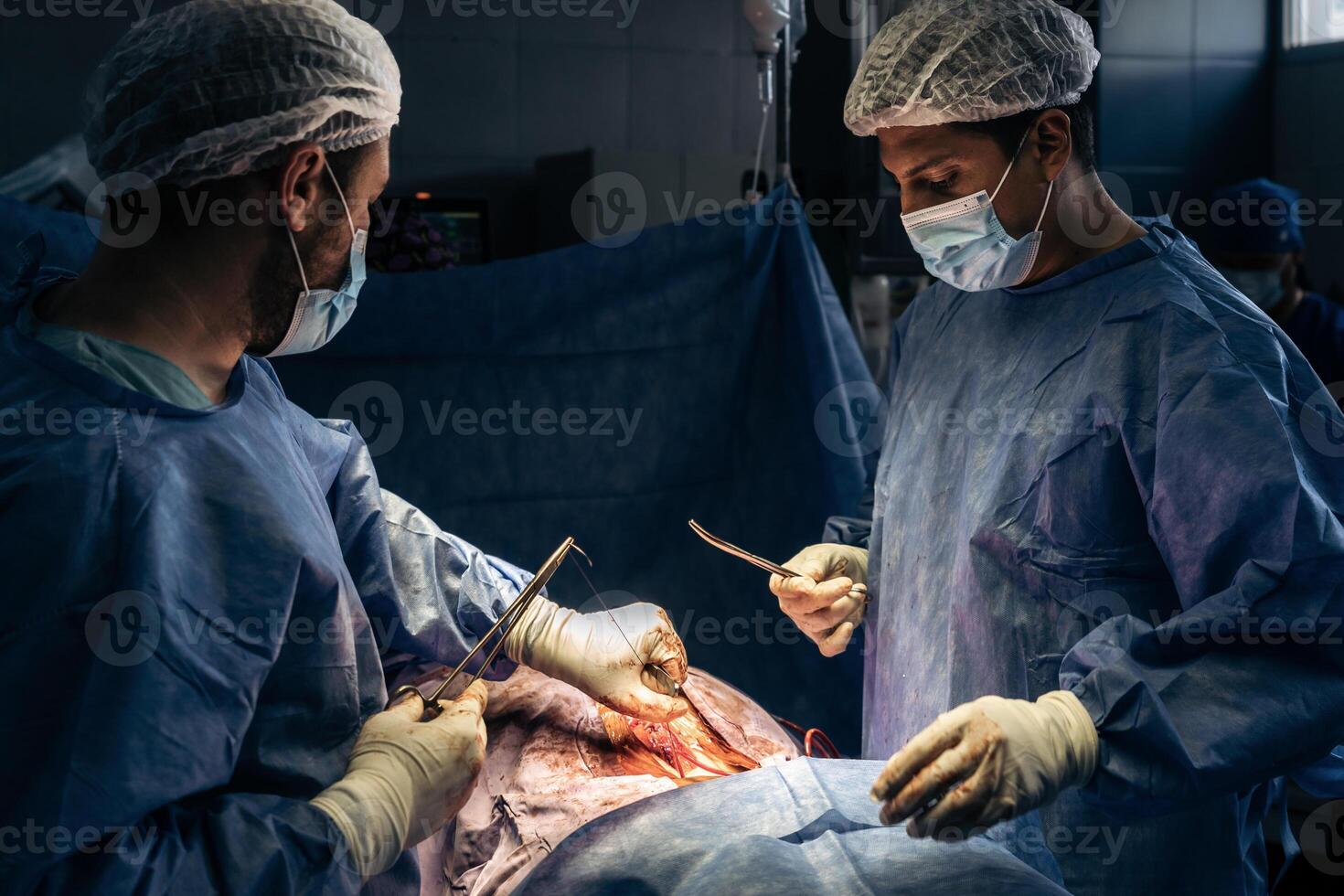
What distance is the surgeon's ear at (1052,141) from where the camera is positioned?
70.3 inches

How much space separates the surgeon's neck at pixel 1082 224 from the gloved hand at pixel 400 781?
1.15m

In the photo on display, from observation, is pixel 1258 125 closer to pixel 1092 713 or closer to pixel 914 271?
pixel 914 271

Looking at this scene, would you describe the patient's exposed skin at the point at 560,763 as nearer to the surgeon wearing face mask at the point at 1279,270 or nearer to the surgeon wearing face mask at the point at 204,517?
the surgeon wearing face mask at the point at 204,517

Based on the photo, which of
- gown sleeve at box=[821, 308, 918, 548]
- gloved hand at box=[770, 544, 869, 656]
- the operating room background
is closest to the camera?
gloved hand at box=[770, 544, 869, 656]

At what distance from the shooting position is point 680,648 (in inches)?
79.9

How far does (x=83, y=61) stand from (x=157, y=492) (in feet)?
14.0

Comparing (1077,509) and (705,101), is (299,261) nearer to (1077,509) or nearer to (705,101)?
(1077,509)

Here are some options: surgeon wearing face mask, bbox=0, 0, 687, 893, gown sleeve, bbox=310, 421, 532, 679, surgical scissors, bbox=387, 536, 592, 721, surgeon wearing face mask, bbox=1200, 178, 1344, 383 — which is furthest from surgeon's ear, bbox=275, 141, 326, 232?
surgeon wearing face mask, bbox=1200, 178, 1344, 383

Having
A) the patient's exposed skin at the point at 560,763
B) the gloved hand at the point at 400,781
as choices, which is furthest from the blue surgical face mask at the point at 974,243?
the gloved hand at the point at 400,781

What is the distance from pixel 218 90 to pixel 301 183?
0.48ft

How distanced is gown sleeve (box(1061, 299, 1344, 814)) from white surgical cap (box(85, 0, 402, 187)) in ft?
3.89

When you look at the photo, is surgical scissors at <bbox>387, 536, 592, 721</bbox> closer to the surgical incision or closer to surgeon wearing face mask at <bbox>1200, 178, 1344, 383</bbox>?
the surgical incision

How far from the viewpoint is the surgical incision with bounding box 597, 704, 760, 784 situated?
6.38ft

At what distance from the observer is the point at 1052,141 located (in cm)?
180
